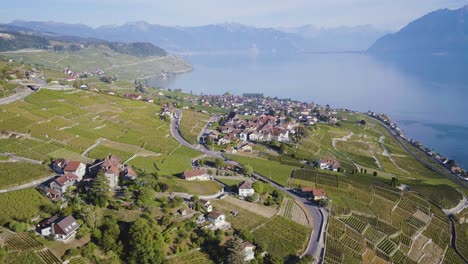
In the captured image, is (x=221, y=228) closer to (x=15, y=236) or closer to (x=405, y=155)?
(x=15, y=236)

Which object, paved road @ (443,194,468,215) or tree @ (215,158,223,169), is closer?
tree @ (215,158,223,169)

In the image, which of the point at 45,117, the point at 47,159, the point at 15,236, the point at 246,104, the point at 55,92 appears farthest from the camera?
the point at 246,104

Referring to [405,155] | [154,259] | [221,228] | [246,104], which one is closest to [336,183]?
[221,228]

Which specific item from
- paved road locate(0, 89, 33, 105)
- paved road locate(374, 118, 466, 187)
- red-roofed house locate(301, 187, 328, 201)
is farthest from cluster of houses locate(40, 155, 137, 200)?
paved road locate(374, 118, 466, 187)

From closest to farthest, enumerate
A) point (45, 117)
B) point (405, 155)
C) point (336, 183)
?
point (336, 183), point (45, 117), point (405, 155)

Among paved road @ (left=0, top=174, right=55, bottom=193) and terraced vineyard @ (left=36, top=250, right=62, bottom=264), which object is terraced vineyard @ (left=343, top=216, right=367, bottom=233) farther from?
paved road @ (left=0, top=174, right=55, bottom=193)
